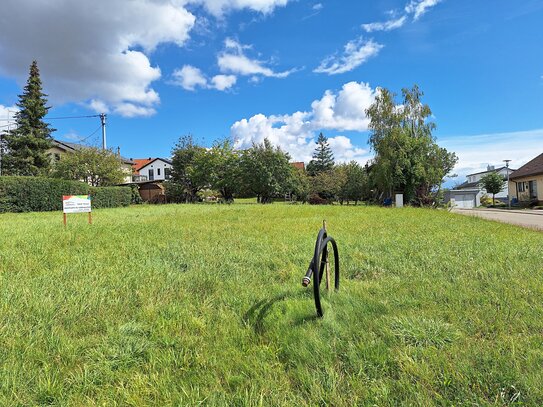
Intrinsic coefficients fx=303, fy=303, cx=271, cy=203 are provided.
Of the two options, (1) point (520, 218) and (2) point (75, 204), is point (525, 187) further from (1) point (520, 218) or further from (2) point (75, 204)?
(2) point (75, 204)

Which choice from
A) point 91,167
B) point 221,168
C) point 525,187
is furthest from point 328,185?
point 91,167

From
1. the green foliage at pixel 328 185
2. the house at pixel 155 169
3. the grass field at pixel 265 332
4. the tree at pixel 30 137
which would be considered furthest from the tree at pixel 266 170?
the house at pixel 155 169

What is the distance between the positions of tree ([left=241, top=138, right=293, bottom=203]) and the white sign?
22.0 meters

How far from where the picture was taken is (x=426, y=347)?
7.48ft

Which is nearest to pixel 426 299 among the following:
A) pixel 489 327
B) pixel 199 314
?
pixel 489 327

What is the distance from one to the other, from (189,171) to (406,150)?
75.8 ft

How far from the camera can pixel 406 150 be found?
914 inches

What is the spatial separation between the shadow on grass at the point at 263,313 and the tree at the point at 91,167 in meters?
28.2

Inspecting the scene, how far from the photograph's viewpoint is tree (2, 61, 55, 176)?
30719 mm

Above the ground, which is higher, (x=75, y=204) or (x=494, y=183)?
(x=494, y=183)

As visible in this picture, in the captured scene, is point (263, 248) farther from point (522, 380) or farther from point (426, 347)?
point (522, 380)

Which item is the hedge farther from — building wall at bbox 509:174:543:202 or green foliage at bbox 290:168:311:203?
building wall at bbox 509:174:543:202

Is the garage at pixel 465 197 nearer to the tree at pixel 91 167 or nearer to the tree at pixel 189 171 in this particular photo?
the tree at pixel 189 171

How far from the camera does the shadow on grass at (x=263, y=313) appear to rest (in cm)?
278
